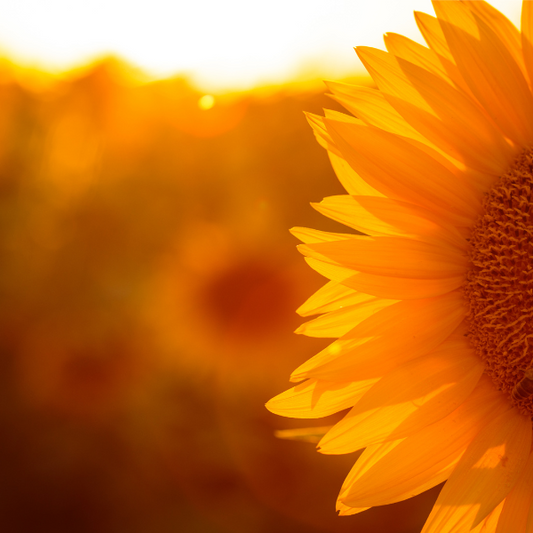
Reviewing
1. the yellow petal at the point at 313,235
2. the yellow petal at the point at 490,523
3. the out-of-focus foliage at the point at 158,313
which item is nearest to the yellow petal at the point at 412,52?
the yellow petal at the point at 313,235

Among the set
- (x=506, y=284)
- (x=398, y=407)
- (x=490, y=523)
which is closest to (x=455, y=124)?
(x=506, y=284)

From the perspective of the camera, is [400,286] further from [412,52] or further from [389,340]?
[412,52]

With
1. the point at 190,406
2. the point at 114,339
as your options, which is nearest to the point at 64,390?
the point at 114,339

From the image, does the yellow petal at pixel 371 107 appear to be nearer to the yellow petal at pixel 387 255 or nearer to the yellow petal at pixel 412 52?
the yellow petal at pixel 412 52

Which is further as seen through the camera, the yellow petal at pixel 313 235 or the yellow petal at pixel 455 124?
the yellow petal at pixel 313 235

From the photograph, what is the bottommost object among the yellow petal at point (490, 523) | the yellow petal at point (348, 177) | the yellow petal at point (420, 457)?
the yellow petal at point (490, 523)

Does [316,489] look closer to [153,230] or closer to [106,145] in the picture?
[153,230]
